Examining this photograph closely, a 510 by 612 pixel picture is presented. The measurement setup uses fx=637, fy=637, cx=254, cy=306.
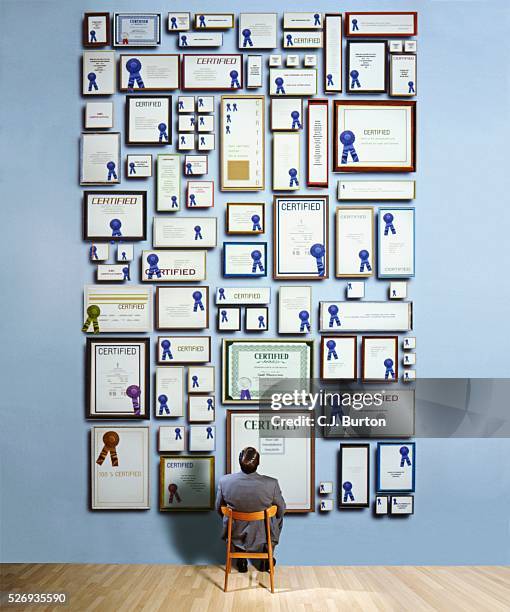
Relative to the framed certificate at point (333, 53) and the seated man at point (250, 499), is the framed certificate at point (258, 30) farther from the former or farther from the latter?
the seated man at point (250, 499)

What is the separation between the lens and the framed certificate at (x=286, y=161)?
11.5ft

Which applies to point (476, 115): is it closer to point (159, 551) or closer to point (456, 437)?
point (456, 437)

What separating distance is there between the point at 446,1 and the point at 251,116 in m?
1.27

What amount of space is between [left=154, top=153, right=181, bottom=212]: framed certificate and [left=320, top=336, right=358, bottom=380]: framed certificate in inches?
44.0

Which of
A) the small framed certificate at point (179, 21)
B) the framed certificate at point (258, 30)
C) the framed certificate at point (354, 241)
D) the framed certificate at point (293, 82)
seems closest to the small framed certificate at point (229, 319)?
the framed certificate at point (354, 241)

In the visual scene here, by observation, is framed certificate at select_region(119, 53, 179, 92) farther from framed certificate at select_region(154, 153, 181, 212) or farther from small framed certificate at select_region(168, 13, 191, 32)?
framed certificate at select_region(154, 153, 181, 212)

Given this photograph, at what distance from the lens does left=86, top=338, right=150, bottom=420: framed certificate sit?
350cm

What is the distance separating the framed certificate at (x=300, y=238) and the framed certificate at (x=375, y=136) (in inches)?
10.4

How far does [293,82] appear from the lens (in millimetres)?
3512

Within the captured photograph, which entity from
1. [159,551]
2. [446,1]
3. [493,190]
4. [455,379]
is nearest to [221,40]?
[446,1]

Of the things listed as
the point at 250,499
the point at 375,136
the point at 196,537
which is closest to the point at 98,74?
the point at 375,136

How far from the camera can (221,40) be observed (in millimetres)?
3525

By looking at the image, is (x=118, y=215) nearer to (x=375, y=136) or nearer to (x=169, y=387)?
(x=169, y=387)

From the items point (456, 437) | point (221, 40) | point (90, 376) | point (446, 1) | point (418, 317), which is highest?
point (446, 1)
